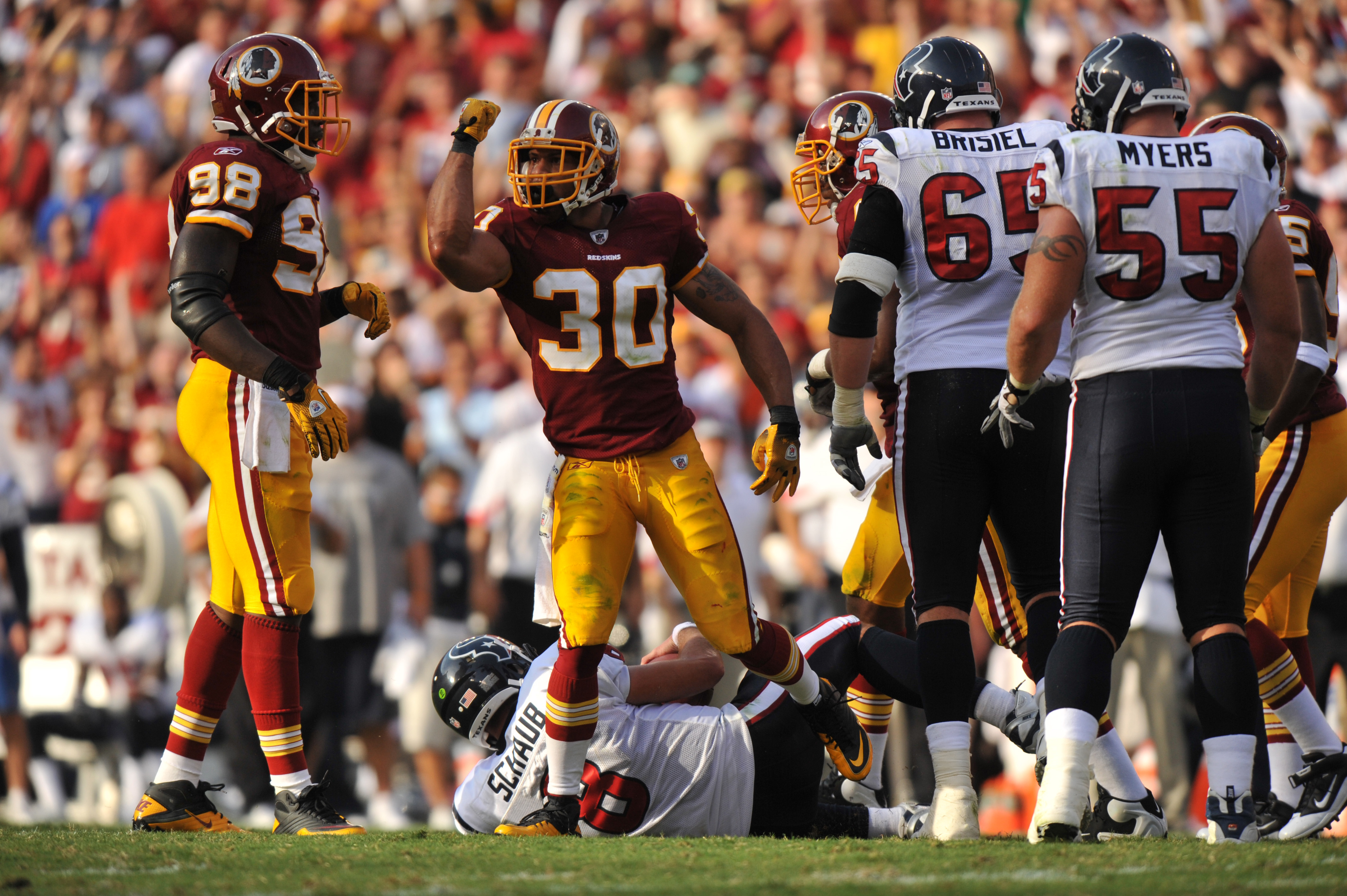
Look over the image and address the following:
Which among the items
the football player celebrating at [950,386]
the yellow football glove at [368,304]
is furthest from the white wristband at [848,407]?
the yellow football glove at [368,304]

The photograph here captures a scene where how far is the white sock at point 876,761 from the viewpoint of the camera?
4.71m

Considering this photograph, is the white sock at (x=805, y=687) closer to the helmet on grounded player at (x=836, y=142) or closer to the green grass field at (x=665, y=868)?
the green grass field at (x=665, y=868)

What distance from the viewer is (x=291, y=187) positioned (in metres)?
4.25

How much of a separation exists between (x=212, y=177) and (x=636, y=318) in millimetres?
1310

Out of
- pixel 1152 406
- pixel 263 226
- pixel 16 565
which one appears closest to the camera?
pixel 1152 406

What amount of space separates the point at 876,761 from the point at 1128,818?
1.01 meters

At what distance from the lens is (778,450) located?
14.1 ft

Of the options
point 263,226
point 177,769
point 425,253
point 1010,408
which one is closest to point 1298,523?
point 1010,408

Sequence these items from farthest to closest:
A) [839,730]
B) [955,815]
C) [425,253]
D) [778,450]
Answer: [425,253]
[839,730]
[778,450]
[955,815]

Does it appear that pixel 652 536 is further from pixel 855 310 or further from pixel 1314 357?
pixel 1314 357

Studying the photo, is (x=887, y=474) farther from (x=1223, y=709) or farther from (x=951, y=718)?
(x=1223, y=709)

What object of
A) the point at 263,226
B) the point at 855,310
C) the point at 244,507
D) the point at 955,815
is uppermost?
the point at 263,226

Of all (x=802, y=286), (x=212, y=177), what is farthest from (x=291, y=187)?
(x=802, y=286)

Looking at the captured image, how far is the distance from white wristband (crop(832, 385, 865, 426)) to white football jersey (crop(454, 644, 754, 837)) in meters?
1.04
